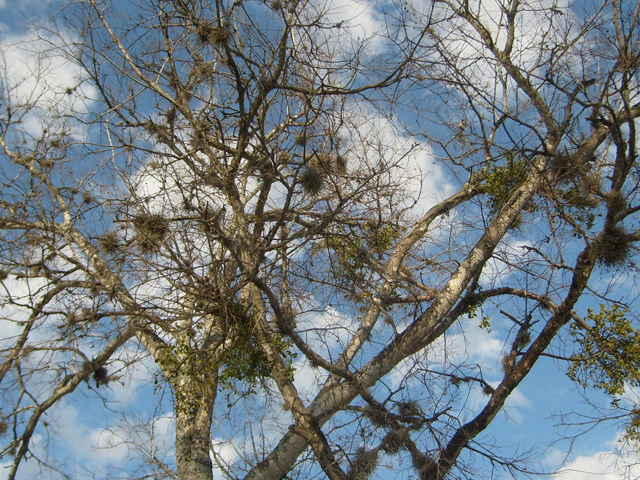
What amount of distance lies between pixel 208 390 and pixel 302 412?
927 millimetres

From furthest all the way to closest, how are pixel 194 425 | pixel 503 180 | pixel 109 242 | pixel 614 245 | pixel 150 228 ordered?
pixel 503 180, pixel 194 425, pixel 109 242, pixel 614 245, pixel 150 228

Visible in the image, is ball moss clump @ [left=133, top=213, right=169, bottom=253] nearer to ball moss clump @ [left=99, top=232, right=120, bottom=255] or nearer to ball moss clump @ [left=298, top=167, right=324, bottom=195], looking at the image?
ball moss clump @ [left=99, top=232, right=120, bottom=255]

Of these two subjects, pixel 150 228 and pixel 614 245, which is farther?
pixel 614 245

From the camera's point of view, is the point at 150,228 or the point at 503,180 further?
the point at 503,180

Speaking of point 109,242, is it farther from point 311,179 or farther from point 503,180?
point 503,180

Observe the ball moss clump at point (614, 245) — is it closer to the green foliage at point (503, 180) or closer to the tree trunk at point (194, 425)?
the green foliage at point (503, 180)

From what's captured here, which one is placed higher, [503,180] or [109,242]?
[503,180]

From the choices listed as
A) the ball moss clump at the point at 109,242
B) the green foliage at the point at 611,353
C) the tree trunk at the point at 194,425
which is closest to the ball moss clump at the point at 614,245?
the green foliage at the point at 611,353

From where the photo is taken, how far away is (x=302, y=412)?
440 centimetres

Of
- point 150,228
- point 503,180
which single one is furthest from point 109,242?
point 503,180

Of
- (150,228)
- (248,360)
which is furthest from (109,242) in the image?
(248,360)

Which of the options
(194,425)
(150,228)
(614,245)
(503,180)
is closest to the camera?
(150,228)

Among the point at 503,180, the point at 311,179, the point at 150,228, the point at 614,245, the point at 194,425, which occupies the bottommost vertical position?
the point at 194,425

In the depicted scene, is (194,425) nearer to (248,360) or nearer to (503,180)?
(248,360)
